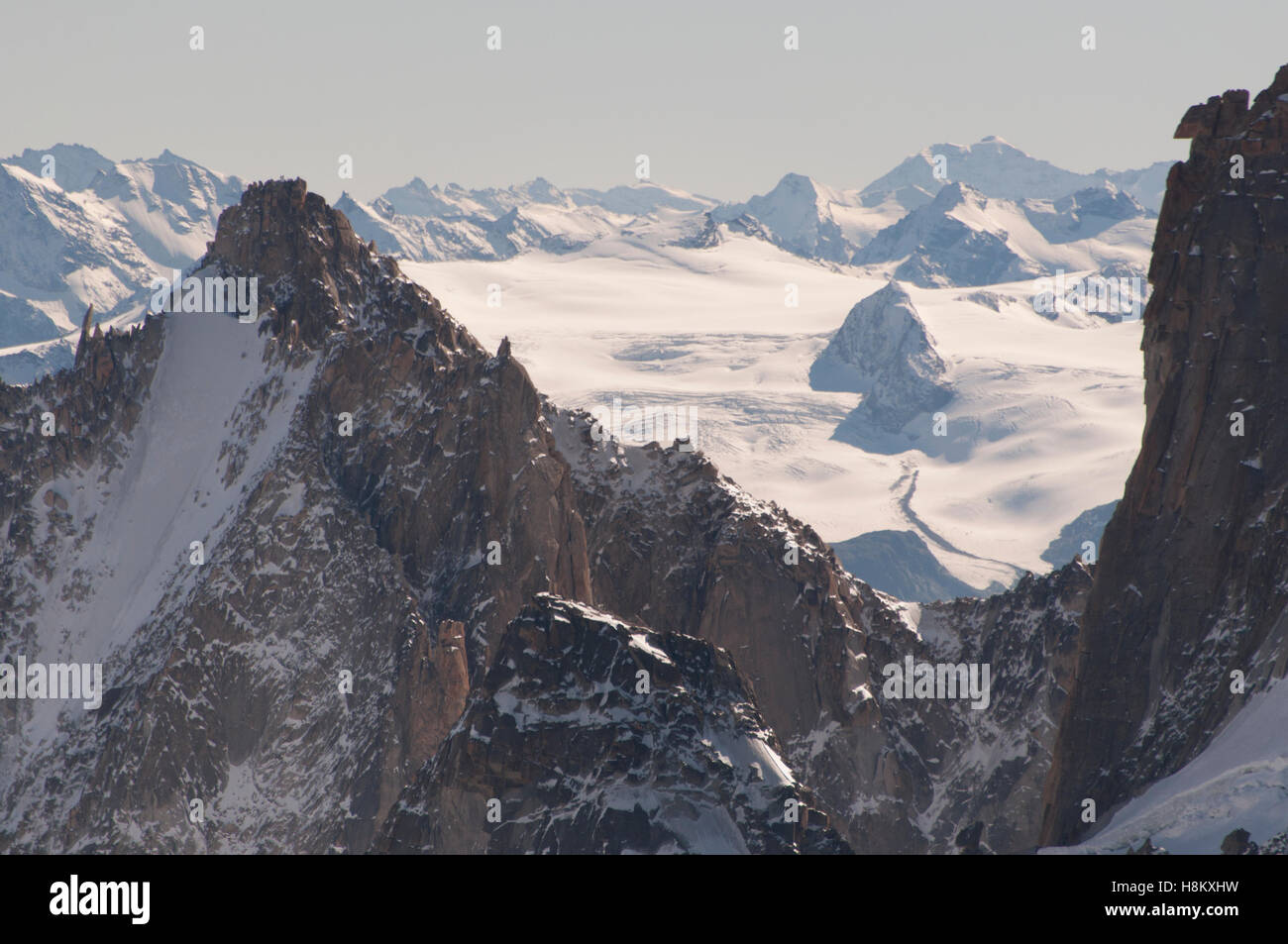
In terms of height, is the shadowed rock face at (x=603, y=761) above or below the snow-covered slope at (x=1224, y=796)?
below

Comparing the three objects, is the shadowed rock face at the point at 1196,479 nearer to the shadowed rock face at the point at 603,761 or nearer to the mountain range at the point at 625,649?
the mountain range at the point at 625,649

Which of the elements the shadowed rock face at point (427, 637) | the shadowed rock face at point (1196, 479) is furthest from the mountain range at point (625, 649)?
the shadowed rock face at point (427, 637)

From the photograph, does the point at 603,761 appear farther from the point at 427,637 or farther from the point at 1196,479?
the point at 427,637

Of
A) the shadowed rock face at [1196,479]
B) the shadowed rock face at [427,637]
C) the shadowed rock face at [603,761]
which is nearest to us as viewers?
the shadowed rock face at [1196,479]

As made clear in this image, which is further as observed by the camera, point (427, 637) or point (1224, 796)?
point (427, 637)

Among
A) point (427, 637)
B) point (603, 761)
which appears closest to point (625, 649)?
point (603, 761)

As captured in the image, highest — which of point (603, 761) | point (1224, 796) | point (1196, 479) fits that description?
point (1196, 479)

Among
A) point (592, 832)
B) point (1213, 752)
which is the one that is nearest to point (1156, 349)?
point (1213, 752)
